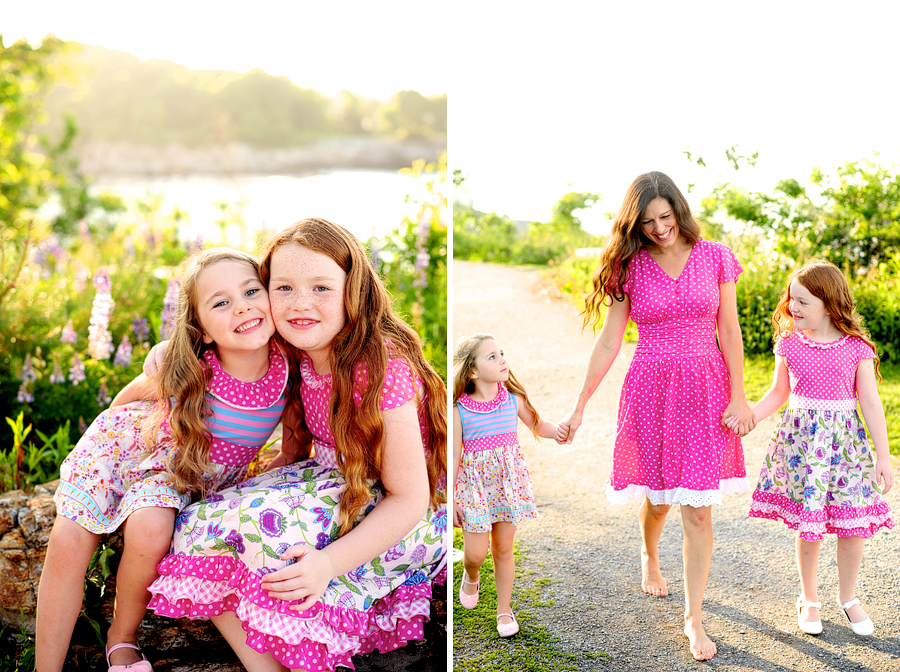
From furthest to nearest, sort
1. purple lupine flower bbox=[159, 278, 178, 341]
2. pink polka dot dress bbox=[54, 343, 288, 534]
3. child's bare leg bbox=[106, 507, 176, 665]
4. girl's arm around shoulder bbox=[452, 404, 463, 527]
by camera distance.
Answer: purple lupine flower bbox=[159, 278, 178, 341]
girl's arm around shoulder bbox=[452, 404, 463, 527]
pink polka dot dress bbox=[54, 343, 288, 534]
child's bare leg bbox=[106, 507, 176, 665]

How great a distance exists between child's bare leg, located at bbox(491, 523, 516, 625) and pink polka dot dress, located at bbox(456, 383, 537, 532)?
1.8 inches

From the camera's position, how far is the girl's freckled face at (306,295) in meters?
1.89

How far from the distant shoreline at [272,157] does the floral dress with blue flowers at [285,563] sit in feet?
77.2

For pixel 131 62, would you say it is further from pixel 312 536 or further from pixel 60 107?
pixel 312 536

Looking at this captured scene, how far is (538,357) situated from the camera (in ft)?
19.5

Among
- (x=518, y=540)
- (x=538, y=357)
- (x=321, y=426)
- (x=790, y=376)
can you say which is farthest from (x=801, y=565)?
(x=538, y=357)

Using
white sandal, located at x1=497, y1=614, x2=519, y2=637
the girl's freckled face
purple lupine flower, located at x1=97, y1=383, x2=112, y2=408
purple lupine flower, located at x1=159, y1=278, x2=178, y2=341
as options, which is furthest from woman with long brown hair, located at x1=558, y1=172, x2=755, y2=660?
purple lupine flower, located at x1=97, y1=383, x2=112, y2=408

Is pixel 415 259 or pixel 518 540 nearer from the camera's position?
pixel 518 540

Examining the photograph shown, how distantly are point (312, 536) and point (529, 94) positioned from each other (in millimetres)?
4614

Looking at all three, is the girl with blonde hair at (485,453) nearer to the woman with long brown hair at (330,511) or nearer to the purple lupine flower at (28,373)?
the woman with long brown hair at (330,511)

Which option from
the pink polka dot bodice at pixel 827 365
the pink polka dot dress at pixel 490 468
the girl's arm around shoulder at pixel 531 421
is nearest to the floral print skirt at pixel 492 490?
the pink polka dot dress at pixel 490 468

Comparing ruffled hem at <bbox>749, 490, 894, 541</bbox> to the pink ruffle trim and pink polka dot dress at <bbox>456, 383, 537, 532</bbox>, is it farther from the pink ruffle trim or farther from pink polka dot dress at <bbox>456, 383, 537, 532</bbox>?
the pink ruffle trim

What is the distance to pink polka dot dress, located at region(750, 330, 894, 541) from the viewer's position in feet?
7.79

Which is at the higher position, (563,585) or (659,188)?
(659,188)
